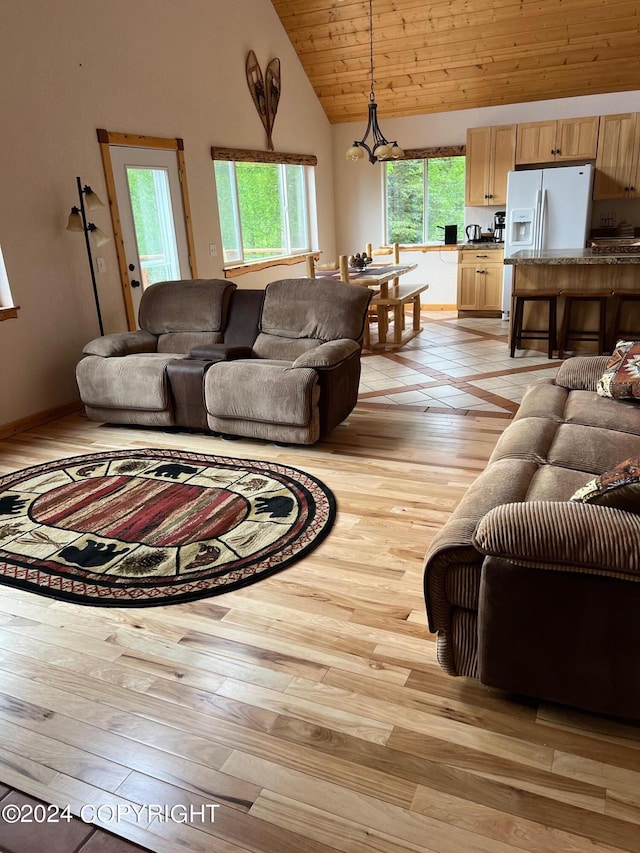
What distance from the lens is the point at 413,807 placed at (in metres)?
1.56

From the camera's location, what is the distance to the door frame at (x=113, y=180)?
5176mm

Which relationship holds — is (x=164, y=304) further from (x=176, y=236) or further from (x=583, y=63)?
(x=583, y=63)

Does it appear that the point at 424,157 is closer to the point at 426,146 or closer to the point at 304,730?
the point at 426,146

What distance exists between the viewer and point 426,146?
334 inches

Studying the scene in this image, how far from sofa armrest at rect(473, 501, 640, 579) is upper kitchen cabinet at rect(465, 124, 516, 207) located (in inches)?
279

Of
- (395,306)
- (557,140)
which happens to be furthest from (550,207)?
(395,306)

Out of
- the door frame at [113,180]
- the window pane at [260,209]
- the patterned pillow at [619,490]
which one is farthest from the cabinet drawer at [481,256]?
the patterned pillow at [619,490]

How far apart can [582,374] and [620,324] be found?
306 cm

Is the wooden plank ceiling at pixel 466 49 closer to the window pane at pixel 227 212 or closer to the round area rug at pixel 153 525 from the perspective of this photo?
the window pane at pixel 227 212

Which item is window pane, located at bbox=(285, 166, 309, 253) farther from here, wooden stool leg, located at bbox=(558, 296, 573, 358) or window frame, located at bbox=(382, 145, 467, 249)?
wooden stool leg, located at bbox=(558, 296, 573, 358)

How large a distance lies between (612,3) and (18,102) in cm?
549

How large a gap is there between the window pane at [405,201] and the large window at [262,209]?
1.20m

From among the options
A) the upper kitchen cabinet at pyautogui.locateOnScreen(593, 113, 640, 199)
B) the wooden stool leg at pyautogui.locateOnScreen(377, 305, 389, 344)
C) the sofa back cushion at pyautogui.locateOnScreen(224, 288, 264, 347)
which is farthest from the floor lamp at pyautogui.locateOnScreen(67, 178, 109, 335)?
the upper kitchen cabinet at pyautogui.locateOnScreen(593, 113, 640, 199)

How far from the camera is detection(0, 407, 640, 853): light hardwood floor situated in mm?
1525
